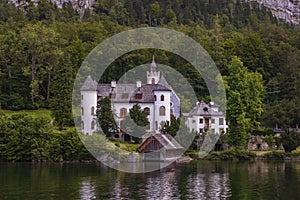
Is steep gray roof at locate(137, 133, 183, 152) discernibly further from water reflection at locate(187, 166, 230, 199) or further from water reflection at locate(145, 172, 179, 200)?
water reflection at locate(187, 166, 230, 199)

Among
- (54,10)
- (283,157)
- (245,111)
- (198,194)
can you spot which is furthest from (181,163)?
(54,10)

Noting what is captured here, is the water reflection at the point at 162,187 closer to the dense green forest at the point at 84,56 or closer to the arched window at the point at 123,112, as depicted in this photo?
the arched window at the point at 123,112

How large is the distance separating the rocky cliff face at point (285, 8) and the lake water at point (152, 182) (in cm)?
11010

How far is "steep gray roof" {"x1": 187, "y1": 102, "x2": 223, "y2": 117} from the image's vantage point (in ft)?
206

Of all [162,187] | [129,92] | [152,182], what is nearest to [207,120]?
[129,92]

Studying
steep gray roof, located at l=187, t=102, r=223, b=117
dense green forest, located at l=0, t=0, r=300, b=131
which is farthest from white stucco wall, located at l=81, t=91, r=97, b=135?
steep gray roof, located at l=187, t=102, r=223, b=117

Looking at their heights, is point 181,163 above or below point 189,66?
below

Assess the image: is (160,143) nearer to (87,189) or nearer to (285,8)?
(87,189)

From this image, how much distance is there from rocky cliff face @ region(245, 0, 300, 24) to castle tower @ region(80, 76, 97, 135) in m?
101

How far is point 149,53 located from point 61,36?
12.7 meters

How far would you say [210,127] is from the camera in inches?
2467

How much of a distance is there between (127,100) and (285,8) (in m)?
105

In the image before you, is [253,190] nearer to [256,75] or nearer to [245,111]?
[245,111]

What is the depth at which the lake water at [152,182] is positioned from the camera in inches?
1253
